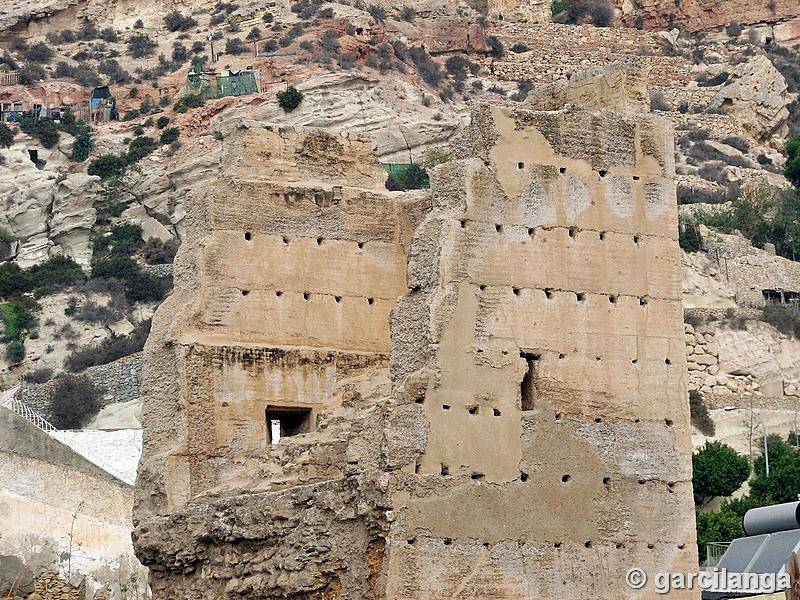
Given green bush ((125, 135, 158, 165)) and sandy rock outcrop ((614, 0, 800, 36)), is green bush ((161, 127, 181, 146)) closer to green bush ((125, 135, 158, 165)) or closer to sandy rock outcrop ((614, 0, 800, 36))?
green bush ((125, 135, 158, 165))

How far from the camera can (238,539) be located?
74.2 ft

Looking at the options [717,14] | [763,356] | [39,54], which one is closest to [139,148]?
[39,54]

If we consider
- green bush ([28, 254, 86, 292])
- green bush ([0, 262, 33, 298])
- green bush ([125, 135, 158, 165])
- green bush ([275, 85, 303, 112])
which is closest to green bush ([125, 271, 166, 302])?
green bush ([28, 254, 86, 292])

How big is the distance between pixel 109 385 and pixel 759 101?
35954 mm

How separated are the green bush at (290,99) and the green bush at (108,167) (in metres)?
6.38

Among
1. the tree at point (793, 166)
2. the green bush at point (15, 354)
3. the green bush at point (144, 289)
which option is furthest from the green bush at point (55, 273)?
the tree at point (793, 166)

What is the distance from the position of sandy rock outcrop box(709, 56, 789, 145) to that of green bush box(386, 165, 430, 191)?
21.9m

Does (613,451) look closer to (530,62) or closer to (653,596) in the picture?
(653,596)

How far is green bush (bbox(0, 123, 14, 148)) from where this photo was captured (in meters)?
79.9

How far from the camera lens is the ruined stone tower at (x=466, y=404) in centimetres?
2127

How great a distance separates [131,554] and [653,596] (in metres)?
15.6

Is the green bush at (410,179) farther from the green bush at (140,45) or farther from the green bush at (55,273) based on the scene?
the green bush at (140,45)

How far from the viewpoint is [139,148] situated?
259 feet

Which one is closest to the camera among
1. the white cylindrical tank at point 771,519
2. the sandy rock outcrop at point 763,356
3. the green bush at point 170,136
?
the white cylindrical tank at point 771,519
